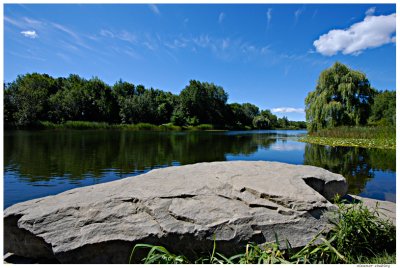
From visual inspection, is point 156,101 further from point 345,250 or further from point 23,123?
point 345,250

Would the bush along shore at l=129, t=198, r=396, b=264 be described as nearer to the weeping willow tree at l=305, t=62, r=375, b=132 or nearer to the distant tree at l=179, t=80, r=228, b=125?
the weeping willow tree at l=305, t=62, r=375, b=132

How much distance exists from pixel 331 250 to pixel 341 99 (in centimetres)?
2692

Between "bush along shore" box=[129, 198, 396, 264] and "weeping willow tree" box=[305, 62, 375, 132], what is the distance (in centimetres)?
2481

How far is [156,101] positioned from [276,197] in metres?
64.5

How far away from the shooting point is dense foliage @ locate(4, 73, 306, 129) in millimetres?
41344

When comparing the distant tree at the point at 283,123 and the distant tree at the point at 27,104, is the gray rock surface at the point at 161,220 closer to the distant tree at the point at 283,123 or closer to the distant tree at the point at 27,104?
the distant tree at the point at 27,104

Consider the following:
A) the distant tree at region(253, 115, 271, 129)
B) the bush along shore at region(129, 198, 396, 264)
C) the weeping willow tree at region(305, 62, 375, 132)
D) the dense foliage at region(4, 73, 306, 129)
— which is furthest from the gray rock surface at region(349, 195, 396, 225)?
the distant tree at region(253, 115, 271, 129)

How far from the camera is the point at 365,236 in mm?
2998

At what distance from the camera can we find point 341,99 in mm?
26062

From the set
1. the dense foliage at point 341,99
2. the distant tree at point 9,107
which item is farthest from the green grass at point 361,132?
the distant tree at point 9,107

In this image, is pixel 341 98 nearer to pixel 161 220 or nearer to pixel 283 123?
pixel 161 220

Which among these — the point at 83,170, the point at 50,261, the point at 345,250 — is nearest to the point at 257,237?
the point at 345,250

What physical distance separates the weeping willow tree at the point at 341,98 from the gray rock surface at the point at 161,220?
979 inches

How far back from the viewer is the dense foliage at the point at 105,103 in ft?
136
